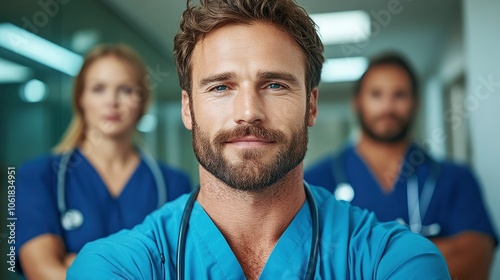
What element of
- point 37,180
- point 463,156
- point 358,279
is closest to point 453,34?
point 463,156

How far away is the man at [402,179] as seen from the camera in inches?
61.3

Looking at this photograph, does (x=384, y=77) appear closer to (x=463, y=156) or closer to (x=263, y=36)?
(x=463, y=156)

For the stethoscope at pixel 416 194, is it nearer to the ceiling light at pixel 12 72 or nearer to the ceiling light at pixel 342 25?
the ceiling light at pixel 342 25

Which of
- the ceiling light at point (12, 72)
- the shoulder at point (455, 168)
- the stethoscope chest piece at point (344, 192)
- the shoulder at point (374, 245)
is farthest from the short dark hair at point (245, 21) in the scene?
the ceiling light at point (12, 72)

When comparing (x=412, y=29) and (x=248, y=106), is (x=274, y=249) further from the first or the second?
(x=412, y=29)

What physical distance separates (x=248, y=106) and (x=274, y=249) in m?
0.25

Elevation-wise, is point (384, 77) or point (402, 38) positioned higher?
point (402, 38)

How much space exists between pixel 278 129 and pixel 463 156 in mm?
869

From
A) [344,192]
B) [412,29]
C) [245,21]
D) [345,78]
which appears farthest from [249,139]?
[412,29]

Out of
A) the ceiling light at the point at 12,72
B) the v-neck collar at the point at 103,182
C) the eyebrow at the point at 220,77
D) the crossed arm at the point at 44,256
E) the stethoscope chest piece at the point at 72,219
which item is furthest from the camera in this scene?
the ceiling light at the point at 12,72

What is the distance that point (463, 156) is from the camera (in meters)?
1.65

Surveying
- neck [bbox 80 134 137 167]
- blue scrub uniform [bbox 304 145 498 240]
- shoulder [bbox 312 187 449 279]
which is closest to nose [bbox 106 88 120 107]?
neck [bbox 80 134 137 167]

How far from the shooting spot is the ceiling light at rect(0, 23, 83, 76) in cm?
→ 170

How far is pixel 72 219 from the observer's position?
4.93ft
